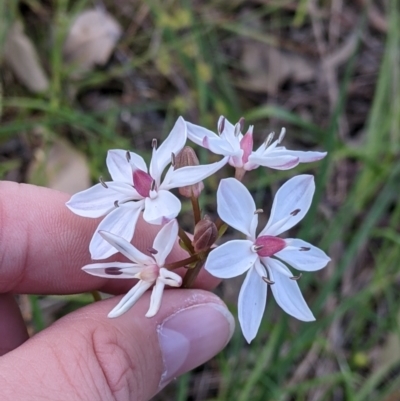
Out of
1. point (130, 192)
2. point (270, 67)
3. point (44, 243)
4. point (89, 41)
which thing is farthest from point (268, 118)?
point (130, 192)

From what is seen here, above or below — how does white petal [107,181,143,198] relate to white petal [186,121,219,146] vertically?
below

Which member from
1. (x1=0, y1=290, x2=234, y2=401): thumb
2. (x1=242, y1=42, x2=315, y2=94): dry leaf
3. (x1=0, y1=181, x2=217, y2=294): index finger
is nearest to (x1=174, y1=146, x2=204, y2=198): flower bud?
(x1=0, y1=290, x2=234, y2=401): thumb

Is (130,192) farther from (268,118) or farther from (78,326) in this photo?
(268,118)

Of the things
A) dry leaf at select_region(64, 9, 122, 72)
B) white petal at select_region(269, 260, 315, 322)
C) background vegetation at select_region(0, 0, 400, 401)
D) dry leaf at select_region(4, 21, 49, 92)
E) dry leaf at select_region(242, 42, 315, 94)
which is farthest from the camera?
dry leaf at select_region(242, 42, 315, 94)

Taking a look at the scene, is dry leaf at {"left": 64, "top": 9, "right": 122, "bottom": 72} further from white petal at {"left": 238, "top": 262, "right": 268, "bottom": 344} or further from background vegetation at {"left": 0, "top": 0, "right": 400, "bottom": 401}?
white petal at {"left": 238, "top": 262, "right": 268, "bottom": 344}

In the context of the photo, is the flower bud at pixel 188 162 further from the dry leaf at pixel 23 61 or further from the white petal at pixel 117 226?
the dry leaf at pixel 23 61

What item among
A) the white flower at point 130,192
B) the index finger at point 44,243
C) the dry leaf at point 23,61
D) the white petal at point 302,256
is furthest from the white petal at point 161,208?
the dry leaf at point 23,61

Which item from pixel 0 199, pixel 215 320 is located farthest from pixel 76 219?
pixel 215 320
